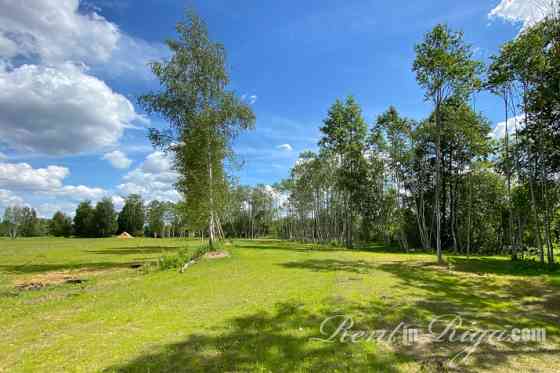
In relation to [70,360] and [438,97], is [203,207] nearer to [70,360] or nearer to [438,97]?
[70,360]

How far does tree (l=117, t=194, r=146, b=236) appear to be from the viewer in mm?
92625

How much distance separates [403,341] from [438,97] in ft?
55.3

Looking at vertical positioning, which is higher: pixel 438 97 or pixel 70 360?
pixel 438 97

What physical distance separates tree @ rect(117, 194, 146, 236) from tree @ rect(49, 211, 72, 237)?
18653mm

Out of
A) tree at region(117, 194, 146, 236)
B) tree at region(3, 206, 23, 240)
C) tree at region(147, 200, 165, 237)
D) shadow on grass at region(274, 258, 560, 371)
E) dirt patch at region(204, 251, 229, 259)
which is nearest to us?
shadow on grass at region(274, 258, 560, 371)

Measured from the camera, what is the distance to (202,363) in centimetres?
458

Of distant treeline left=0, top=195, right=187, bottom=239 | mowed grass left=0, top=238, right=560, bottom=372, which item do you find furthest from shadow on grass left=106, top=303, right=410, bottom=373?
distant treeline left=0, top=195, right=187, bottom=239

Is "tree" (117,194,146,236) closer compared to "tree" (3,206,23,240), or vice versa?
"tree" (117,194,146,236)

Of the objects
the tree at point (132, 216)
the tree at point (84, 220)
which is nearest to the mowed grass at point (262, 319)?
the tree at point (84, 220)

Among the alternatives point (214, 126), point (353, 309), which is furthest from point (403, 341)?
point (214, 126)

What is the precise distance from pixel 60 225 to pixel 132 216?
88.8 feet

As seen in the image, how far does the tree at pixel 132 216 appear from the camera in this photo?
92.6 metres

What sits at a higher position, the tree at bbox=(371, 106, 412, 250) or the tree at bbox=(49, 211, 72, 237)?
the tree at bbox=(371, 106, 412, 250)

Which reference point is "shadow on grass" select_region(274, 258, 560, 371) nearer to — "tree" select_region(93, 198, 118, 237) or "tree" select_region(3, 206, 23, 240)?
"tree" select_region(93, 198, 118, 237)
